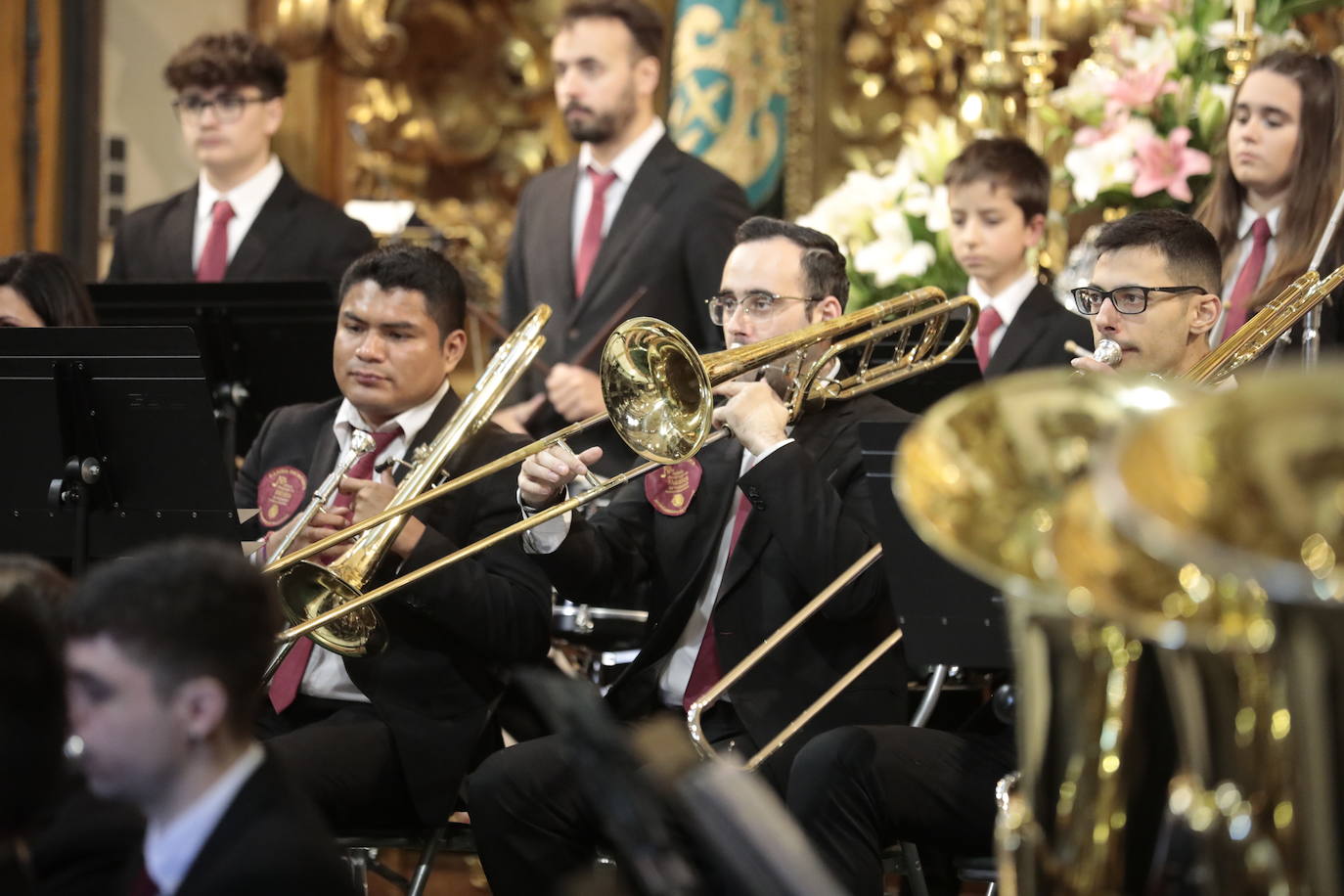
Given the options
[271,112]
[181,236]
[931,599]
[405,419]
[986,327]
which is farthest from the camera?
[271,112]

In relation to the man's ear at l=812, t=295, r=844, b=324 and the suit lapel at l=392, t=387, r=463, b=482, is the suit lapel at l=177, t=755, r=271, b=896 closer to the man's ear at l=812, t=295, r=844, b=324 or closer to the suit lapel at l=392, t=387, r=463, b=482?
the suit lapel at l=392, t=387, r=463, b=482

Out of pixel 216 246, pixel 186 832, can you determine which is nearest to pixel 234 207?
pixel 216 246

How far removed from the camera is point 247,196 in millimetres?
5703

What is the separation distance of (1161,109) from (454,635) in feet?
8.25

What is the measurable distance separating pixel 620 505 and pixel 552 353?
5.11ft

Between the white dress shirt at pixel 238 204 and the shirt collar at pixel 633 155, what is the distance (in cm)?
98

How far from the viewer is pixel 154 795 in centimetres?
223

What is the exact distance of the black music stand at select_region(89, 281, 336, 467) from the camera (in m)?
4.66

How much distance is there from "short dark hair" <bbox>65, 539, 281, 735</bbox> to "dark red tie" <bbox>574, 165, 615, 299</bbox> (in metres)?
3.22

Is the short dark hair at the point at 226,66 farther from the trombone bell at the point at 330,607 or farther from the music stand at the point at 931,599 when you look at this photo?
the music stand at the point at 931,599

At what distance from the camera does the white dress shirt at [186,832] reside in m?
2.22

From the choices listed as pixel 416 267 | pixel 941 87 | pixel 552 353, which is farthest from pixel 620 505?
pixel 941 87

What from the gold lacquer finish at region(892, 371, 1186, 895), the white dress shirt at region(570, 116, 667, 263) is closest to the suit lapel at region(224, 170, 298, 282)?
the white dress shirt at region(570, 116, 667, 263)

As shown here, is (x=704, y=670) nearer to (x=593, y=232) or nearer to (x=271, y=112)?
(x=593, y=232)
